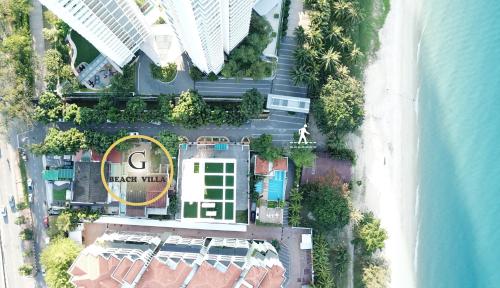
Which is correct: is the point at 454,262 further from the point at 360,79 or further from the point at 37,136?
the point at 37,136

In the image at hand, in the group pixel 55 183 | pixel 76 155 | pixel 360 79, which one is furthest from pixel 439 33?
pixel 55 183

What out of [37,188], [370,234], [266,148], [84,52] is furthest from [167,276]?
[84,52]

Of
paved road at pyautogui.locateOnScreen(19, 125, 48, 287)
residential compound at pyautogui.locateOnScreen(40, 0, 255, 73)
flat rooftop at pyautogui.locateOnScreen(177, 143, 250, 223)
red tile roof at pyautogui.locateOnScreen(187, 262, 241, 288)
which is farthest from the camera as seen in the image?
paved road at pyautogui.locateOnScreen(19, 125, 48, 287)

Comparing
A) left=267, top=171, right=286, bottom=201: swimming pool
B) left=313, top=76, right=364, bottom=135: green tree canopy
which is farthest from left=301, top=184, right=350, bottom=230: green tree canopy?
left=313, top=76, right=364, bottom=135: green tree canopy

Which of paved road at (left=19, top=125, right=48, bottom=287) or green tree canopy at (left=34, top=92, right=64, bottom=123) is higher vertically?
green tree canopy at (left=34, top=92, right=64, bottom=123)

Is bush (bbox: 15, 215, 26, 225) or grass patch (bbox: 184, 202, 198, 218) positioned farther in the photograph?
bush (bbox: 15, 215, 26, 225)

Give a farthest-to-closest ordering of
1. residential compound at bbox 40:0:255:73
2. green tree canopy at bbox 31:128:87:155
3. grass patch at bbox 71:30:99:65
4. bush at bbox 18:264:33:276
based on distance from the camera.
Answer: grass patch at bbox 71:30:99:65 → bush at bbox 18:264:33:276 → green tree canopy at bbox 31:128:87:155 → residential compound at bbox 40:0:255:73

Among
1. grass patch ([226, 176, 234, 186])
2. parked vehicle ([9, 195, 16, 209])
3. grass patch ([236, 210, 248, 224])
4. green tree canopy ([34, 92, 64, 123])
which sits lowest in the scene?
grass patch ([236, 210, 248, 224])

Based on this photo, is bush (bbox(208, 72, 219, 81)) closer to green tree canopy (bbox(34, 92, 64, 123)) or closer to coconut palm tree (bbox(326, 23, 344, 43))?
coconut palm tree (bbox(326, 23, 344, 43))
